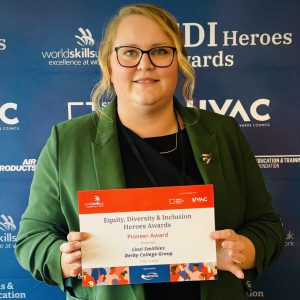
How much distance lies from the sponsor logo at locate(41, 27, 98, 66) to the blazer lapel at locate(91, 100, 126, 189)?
648 mm

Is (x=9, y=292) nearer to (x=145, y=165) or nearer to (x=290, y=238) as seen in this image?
(x=145, y=165)

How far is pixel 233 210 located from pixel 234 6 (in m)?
1.03

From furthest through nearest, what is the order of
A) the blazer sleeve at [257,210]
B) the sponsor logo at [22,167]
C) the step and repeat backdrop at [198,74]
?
the sponsor logo at [22,167] → the step and repeat backdrop at [198,74] → the blazer sleeve at [257,210]

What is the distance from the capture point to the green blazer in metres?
1.20

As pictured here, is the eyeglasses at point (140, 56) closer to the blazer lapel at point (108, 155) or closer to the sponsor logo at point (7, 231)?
the blazer lapel at point (108, 155)

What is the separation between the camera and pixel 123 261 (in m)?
1.10

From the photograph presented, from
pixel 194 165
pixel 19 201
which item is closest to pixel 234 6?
pixel 194 165

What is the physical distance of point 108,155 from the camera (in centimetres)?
121

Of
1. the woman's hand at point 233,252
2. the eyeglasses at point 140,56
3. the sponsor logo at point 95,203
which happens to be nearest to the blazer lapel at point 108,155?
the sponsor logo at point 95,203

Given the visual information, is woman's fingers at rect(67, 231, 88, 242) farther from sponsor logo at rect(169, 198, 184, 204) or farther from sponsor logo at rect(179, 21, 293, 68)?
sponsor logo at rect(179, 21, 293, 68)

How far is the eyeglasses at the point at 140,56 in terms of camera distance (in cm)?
116

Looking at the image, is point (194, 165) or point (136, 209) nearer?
point (136, 209)

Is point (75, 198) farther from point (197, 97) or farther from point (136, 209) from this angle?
point (197, 97)

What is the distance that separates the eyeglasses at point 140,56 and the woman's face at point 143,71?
0.01 meters
